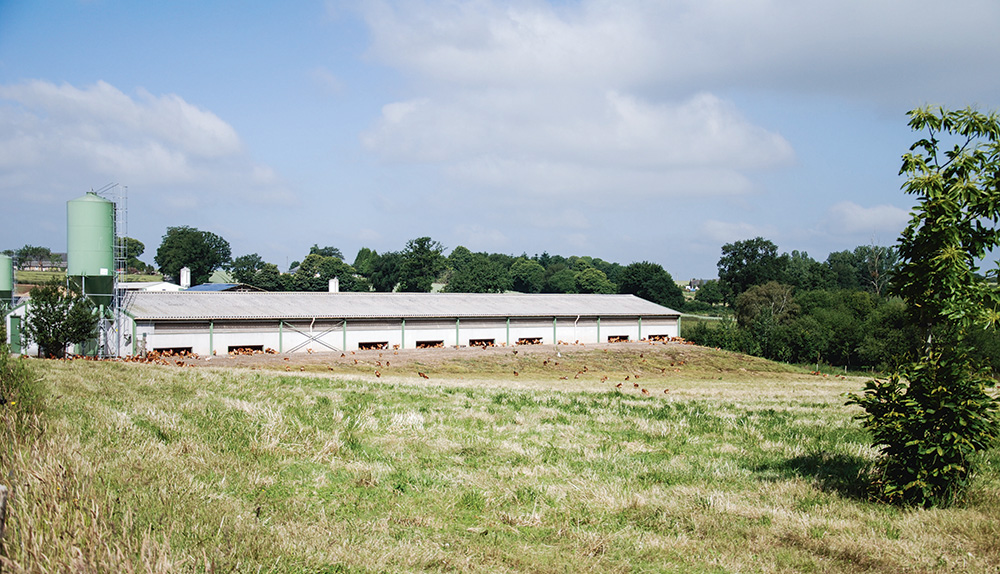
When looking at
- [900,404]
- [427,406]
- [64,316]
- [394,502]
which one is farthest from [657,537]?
[64,316]

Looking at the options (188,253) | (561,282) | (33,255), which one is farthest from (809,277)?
(33,255)

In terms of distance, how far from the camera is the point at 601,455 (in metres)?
12.3

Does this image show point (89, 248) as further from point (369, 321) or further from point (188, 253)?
point (188, 253)

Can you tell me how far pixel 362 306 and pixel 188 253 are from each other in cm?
10448

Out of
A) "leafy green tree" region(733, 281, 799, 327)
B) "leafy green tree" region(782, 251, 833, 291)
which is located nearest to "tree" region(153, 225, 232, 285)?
"leafy green tree" region(733, 281, 799, 327)

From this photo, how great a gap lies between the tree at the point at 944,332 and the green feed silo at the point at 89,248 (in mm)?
45963

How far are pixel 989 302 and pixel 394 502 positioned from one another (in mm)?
8437

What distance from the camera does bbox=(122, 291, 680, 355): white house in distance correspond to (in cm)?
4453

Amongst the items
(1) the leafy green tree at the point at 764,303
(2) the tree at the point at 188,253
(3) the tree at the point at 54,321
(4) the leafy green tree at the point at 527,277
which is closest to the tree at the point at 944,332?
(3) the tree at the point at 54,321

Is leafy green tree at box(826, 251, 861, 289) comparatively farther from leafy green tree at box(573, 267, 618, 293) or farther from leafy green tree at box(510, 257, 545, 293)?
leafy green tree at box(510, 257, 545, 293)

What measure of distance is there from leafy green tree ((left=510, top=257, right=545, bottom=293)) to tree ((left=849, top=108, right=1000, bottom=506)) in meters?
171

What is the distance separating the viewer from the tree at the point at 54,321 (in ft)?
127

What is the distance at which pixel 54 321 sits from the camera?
3909 cm

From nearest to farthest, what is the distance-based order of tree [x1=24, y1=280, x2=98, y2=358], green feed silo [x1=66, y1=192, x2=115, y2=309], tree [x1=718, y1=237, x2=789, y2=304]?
tree [x1=24, y1=280, x2=98, y2=358]
green feed silo [x1=66, y1=192, x2=115, y2=309]
tree [x1=718, y1=237, x2=789, y2=304]
